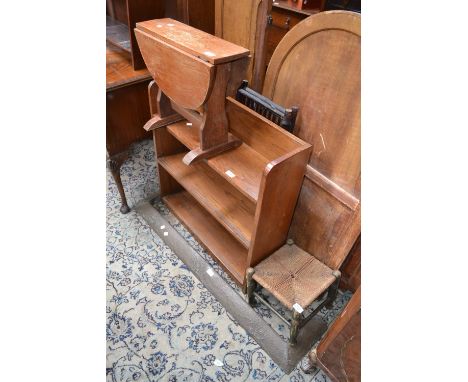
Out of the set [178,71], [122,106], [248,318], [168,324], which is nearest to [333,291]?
[248,318]

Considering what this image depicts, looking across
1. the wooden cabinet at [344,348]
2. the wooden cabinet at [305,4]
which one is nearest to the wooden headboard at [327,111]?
the wooden cabinet at [344,348]

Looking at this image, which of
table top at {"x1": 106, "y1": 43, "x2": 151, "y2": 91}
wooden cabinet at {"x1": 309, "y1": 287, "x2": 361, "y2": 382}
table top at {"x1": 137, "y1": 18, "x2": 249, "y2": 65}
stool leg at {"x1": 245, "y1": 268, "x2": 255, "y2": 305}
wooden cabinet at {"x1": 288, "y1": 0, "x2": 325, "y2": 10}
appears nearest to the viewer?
wooden cabinet at {"x1": 309, "y1": 287, "x2": 361, "y2": 382}

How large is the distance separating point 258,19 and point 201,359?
158 centimetres

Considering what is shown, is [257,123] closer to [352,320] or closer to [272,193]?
[272,193]

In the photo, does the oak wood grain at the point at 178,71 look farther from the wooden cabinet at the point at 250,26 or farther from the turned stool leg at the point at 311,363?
the turned stool leg at the point at 311,363

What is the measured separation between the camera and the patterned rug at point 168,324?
1.43 meters

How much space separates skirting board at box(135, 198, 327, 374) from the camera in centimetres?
148

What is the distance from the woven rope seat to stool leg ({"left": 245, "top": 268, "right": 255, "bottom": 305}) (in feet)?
0.09

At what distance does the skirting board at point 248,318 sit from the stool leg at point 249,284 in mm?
54

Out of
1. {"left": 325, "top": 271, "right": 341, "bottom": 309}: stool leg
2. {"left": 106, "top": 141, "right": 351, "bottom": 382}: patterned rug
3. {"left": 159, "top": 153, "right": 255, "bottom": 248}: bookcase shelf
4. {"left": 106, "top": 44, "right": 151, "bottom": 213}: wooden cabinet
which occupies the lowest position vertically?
{"left": 106, "top": 141, "right": 351, "bottom": 382}: patterned rug

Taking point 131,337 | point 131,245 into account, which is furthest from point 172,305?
point 131,245

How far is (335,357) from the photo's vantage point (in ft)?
4.09

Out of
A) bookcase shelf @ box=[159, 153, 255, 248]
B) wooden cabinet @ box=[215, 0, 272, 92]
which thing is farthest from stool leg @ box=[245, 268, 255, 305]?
wooden cabinet @ box=[215, 0, 272, 92]

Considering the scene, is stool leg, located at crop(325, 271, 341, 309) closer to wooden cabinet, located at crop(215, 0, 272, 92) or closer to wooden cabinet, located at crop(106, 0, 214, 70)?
wooden cabinet, located at crop(215, 0, 272, 92)
